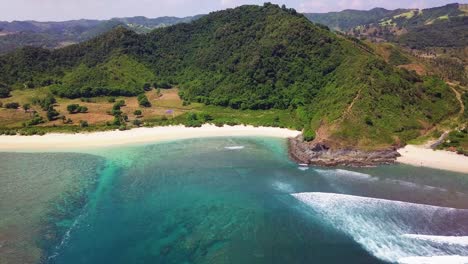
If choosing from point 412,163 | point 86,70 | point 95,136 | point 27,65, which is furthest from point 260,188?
point 27,65

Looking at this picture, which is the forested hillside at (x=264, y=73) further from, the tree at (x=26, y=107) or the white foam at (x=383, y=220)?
→ the white foam at (x=383, y=220)

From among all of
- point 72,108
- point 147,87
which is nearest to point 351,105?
point 72,108

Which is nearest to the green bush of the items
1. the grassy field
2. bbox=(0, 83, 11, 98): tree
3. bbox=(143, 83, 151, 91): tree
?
the grassy field

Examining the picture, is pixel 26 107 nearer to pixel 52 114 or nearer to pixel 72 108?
pixel 52 114

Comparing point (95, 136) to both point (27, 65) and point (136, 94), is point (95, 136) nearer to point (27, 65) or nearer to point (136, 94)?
point (136, 94)

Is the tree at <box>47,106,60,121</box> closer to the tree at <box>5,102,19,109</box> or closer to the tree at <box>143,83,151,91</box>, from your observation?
the tree at <box>5,102,19,109</box>

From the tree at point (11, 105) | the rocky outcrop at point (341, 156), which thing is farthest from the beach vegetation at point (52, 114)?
the rocky outcrop at point (341, 156)

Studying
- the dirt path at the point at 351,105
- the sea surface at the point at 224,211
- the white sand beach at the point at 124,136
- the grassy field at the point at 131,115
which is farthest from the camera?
the grassy field at the point at 131,115
